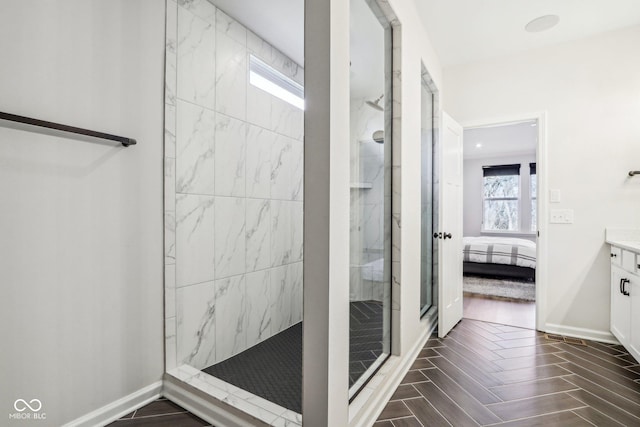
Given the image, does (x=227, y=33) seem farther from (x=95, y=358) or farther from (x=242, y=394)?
(x=242, y=394)


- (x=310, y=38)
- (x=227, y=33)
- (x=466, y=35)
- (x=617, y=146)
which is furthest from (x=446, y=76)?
(x=310, y=38)

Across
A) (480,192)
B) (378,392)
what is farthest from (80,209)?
(480,192)

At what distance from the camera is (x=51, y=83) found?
142cm

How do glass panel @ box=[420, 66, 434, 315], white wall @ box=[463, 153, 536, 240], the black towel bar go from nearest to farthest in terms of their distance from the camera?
the black towel bar → glass panel @ box=[420, 66, 434, 315] → white wall @ box=[463, 153, 536, 240]

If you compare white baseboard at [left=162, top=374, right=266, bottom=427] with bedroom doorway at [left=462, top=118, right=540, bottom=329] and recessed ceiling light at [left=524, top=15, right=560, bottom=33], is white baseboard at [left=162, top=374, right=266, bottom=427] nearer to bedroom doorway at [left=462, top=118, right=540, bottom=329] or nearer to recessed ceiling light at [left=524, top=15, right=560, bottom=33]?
A: bedroom doorway at [left=462, top=118, right=540, bottom=329]

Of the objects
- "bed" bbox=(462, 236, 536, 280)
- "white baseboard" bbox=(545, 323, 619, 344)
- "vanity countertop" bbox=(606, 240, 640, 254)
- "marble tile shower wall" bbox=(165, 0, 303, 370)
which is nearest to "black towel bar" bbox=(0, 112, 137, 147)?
"marble tile shower wall" bbox=(165, 0, 303, 370)

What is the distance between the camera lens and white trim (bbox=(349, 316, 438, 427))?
4.97ft

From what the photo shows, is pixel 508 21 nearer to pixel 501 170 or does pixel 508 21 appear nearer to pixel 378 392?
pixel 378 392

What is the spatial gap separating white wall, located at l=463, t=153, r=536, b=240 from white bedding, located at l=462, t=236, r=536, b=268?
252 centimetres

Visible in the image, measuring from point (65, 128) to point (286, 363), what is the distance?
6.45ft

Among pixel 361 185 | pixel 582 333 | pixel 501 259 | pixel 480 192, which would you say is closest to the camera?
pixel 361 185

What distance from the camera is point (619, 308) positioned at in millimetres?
2475

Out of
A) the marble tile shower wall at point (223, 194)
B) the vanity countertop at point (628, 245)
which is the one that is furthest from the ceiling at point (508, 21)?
the vanity countertop at point (628, 245)

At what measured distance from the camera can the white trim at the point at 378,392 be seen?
1.52 m
